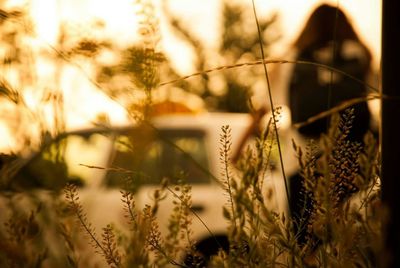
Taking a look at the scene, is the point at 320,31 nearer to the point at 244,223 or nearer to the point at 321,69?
the point at 321,69

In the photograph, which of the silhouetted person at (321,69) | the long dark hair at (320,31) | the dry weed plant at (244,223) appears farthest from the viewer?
the long dark hair at (320,31)

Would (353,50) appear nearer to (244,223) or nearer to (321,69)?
(321,69)

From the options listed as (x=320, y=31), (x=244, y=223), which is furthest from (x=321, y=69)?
(x=244, y=223)

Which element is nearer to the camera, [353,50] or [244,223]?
[244,223]

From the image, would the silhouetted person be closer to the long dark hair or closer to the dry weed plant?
the long dark hair

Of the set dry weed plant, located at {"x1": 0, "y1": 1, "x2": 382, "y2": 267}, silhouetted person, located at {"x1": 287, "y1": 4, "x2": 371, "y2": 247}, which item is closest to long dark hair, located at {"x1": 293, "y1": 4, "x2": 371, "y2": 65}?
silhouetted person, located at {"x1": 287, "y1": 4, "x2": 371, "y2": 247}

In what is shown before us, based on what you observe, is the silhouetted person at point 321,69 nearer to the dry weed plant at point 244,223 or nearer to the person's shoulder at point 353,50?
the person's shoulder at point 353,50

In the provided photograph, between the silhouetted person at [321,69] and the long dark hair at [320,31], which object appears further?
the long dark hair at [320,31]

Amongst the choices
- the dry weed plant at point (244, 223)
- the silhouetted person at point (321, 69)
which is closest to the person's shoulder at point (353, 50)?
the silhouetted person at point (321, 69)

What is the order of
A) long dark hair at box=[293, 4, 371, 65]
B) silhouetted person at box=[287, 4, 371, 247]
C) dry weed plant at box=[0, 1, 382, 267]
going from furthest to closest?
long dark hair at box=[293, 4, 371, 65], silhouetted person at box=[287, 4, 371, 247], dry weed plant at box=[0, 1, 382, 267]

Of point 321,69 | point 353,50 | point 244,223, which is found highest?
point 353,50

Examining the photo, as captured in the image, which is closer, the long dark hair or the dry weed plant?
the dry weed plant

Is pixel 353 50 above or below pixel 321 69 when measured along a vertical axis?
above

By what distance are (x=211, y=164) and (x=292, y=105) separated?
2.85 meters
